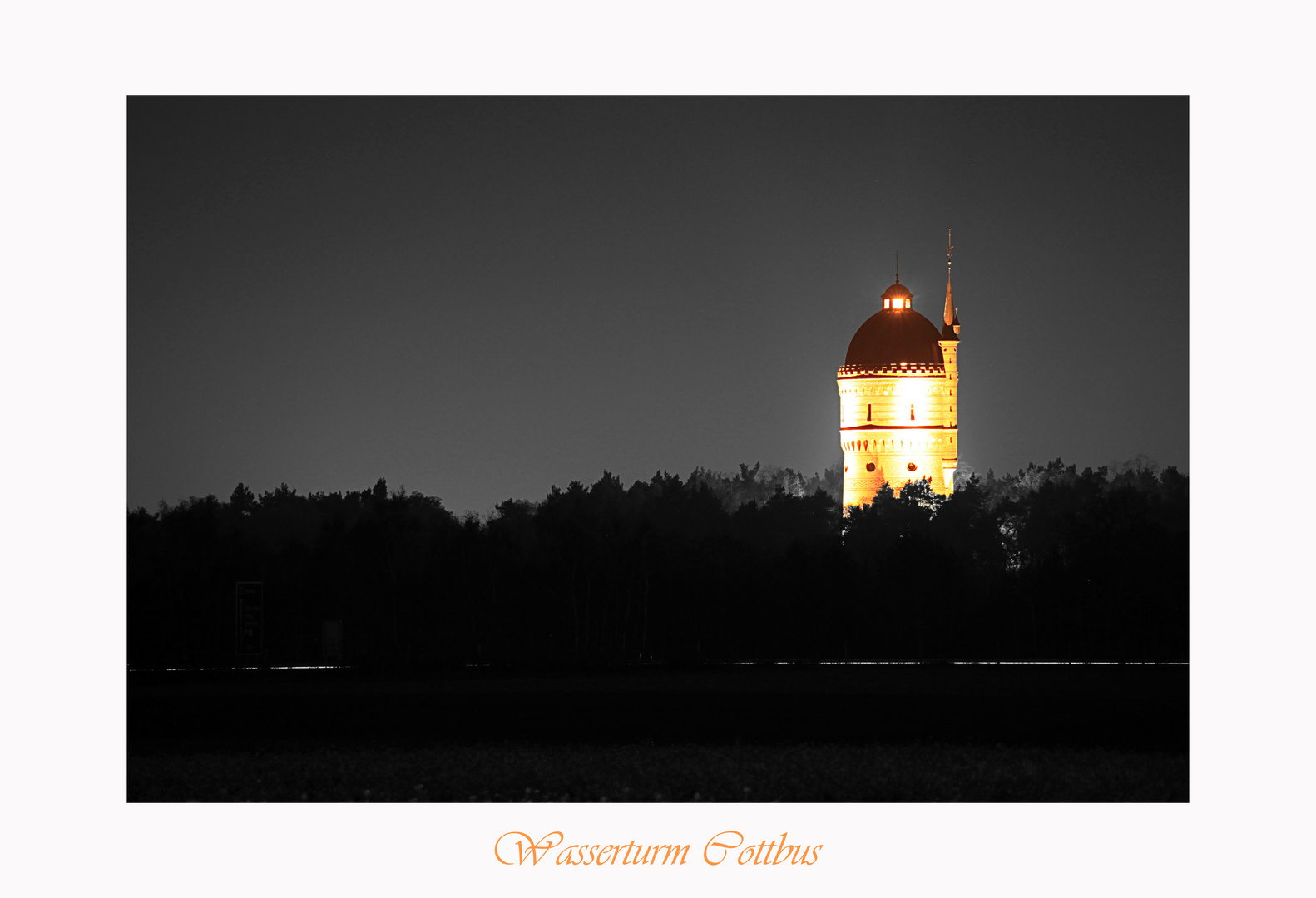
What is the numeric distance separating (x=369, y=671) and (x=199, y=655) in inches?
297

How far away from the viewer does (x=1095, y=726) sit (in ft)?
117

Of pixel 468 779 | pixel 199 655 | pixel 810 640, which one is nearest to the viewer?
pixel 468 779

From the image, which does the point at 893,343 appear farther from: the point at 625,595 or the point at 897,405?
the point at 625,595

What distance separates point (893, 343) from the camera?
14050 centimetres

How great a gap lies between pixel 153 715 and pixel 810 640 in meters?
34.6

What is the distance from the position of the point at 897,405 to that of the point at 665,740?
354 ft

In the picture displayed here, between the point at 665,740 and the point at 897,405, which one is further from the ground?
the point at 897,405

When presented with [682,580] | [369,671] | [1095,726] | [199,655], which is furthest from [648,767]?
[682,580]

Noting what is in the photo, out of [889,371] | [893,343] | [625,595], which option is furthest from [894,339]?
[625,595]

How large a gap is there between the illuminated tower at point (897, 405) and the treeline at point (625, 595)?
174 ft

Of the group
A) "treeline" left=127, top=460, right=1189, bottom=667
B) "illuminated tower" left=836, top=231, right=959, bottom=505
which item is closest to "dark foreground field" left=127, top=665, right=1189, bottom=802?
"treeline" left=127, top=460, right=1189, bottom=667
